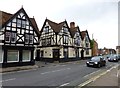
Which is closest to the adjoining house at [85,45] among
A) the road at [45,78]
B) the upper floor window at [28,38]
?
the upper floor window at [28,38]

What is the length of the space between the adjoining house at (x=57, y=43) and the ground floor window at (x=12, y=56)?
41.0ft

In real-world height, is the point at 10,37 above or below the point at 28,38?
below

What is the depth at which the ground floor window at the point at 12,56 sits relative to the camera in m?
24.4

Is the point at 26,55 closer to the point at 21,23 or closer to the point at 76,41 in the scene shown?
the point at 21,23

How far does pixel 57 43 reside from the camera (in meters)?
36.9

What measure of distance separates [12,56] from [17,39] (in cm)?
265

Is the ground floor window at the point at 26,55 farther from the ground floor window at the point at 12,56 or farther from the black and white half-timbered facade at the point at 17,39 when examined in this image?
the ground floor window at the point at 12,56

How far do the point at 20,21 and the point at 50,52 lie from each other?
12.8 m

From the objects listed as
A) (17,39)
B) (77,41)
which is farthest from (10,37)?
(77,41)

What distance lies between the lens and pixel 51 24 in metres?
38.8

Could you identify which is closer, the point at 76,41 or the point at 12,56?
the point at 12,56

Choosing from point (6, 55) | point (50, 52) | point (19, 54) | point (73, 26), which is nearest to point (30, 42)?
point (19, 54)

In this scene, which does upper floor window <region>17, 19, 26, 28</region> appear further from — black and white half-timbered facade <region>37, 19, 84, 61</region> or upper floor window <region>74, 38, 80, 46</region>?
upper floor window <region>74, 38, 80, 46</region>

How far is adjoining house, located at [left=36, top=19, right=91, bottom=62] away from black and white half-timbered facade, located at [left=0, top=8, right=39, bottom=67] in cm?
882
